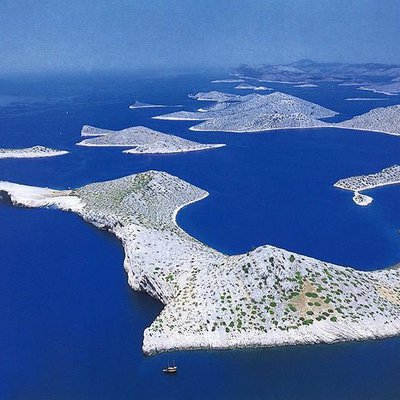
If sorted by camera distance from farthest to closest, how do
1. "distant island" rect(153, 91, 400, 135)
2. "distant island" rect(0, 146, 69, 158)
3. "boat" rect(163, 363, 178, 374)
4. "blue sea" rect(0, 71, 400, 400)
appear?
1. "distant island" rect(153, 91, 400, 135)
2. "distant island" rect(0, 146, 69, 158)
3. "boat" rect(163, 363, 178, 374)
4. "blue sea" rect(0, 71, 400, 400)

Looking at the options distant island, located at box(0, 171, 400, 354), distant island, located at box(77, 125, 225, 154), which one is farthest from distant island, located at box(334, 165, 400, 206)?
distant island, located at box(77, 125, 225, 154)

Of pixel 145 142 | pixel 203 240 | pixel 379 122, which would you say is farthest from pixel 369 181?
pixel 379 122

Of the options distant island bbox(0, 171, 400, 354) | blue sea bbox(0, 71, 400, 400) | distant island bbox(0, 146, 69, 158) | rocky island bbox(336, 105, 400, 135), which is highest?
distant island bbox(0, 171, 400, 354)

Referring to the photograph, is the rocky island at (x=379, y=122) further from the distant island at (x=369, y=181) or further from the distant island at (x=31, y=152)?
the distant island at (x=31, y=152)

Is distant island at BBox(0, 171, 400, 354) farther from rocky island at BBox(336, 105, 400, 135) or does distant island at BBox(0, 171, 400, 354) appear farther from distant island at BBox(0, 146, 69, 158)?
rocky island at BBox(336, 105, 400, 135)

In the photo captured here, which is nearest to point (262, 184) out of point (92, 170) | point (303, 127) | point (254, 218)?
point (254, 218)

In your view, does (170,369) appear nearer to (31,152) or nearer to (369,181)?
(369,181)

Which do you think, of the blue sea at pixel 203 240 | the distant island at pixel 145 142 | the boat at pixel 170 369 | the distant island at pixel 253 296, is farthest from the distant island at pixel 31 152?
the boat at pixel 170 369
